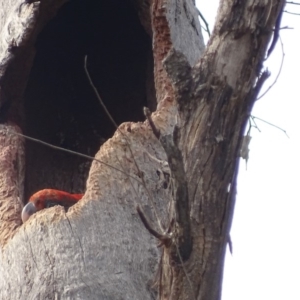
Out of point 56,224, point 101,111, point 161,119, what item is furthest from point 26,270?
point 101,111

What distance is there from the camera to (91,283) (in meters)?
3.36

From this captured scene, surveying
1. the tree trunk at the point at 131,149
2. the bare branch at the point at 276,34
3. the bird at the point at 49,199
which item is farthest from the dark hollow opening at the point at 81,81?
the bare branch at the point at 276,34

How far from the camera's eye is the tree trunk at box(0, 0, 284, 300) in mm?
2676

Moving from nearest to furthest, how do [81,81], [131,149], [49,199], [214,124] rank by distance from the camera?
[214,124], [131,149], [49,199], [81,81]

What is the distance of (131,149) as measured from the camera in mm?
3750

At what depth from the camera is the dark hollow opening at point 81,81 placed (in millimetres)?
5141

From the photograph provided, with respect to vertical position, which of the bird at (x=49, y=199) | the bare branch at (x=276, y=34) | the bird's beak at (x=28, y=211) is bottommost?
the bird's beak at (x=28, y=211)

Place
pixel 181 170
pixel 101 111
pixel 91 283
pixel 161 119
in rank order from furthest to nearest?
pixel 101 111 < pixel 161 119 < pixel 91 283 < pixel 181 170

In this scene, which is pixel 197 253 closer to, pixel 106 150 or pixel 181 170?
pixel 181 170

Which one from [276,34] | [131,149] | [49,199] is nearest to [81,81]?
[49,199]

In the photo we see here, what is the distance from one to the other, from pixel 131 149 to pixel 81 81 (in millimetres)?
1753

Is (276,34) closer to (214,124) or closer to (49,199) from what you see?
(214,124)

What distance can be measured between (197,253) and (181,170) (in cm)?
27

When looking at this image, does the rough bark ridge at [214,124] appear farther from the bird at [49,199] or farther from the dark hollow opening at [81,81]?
the dark hollow opening at [81,81]
